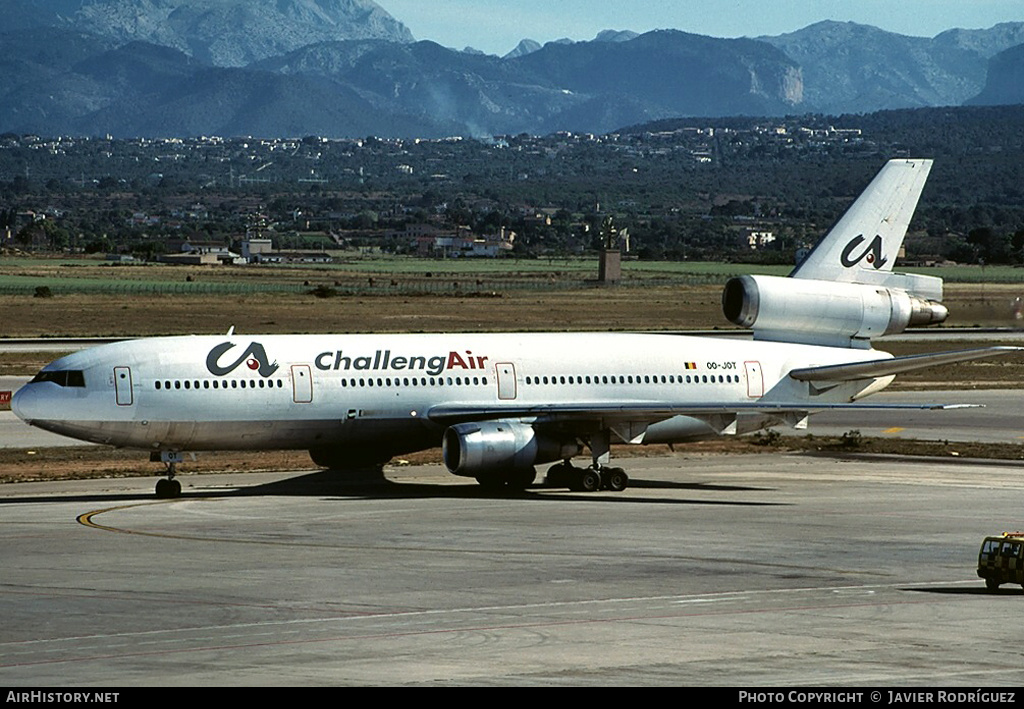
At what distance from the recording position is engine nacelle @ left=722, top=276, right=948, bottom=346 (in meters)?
55.3

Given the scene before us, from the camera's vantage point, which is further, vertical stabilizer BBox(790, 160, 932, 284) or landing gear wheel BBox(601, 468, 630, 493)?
vertical stabilizer BBox(790, 160, 932, 284)

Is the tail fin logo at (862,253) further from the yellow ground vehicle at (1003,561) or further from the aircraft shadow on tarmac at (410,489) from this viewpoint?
the yellow ground vehicle at (1003,561)

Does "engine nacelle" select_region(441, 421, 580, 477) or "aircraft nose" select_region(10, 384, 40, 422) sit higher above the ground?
"aircraft nose" select_region(10, 384, 40, 422)

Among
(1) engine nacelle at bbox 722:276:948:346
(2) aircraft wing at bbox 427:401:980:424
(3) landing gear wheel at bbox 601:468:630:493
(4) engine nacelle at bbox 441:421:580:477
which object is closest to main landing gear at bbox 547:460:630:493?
(3) landing gear wheel at bbox 601:468:630:493

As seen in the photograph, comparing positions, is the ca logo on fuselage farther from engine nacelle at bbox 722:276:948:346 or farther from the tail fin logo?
the tail fin logo

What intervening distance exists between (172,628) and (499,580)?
7.82 metres

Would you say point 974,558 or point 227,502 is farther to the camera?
point 227,502

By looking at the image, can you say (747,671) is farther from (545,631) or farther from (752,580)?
(752,580)

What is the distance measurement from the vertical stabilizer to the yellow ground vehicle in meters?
23.7

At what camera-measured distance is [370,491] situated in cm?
5138

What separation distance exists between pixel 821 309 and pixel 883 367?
3135 mm
